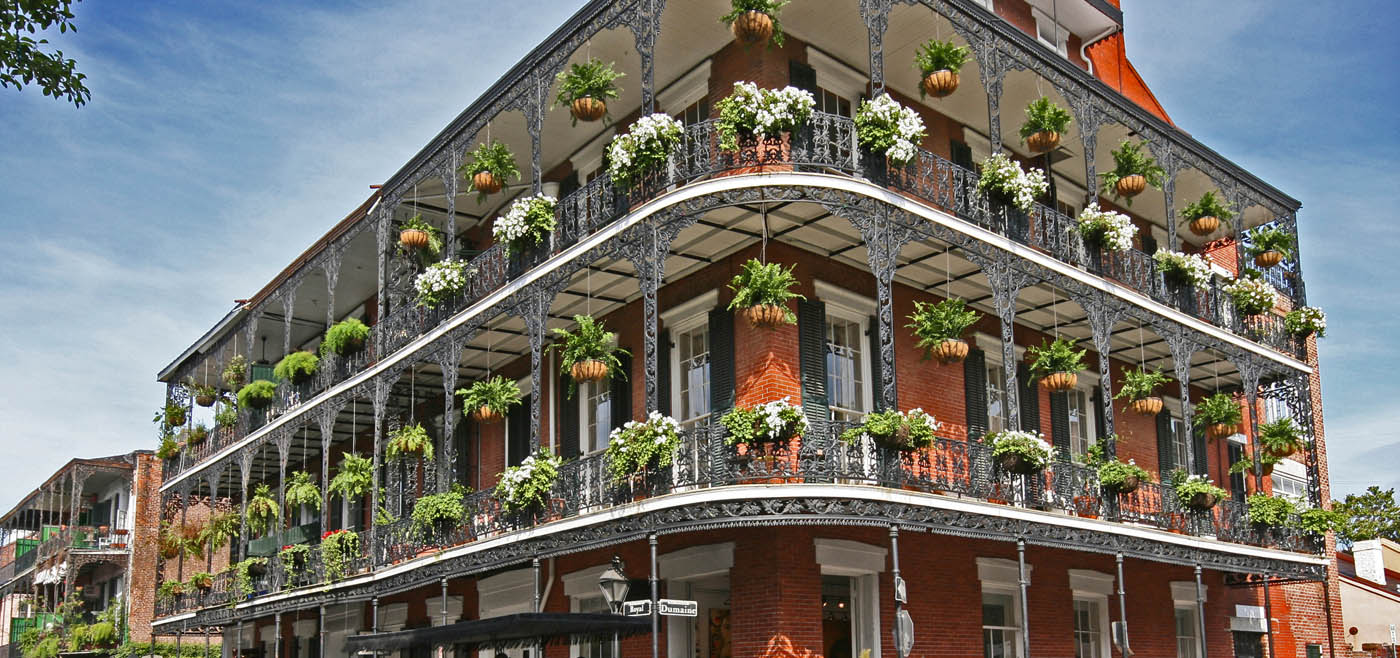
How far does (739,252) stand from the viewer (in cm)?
1492

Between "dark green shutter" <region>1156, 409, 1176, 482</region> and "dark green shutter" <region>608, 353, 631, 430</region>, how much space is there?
9208 millimetres

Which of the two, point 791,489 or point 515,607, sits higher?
point 791,489

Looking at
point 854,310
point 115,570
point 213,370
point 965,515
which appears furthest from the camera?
point 115,570

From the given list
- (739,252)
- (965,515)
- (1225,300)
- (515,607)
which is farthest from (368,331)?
(1225,300)

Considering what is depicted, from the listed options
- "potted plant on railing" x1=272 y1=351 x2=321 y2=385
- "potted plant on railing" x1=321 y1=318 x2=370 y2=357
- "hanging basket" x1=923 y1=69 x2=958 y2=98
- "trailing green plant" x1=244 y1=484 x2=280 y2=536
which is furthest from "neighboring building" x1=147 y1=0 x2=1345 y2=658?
"trailing green plant" x1=244 y1=484 x2=280 y2=536

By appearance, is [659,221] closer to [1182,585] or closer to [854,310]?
[854,310]

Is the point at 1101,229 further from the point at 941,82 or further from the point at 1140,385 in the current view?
the point at 941,82

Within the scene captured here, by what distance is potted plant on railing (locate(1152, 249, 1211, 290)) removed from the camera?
1786cm

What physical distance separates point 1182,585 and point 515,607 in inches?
413

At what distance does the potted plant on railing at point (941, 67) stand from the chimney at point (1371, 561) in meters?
16.2

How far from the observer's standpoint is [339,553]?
1941 cm

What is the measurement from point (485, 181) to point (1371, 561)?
19316 mm

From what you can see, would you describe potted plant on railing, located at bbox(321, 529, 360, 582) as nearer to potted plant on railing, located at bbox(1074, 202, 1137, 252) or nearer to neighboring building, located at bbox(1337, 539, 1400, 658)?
potted plant on railing, located at bbox(1074, 202, 1137, 252)

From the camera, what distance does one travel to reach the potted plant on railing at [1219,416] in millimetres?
18328
